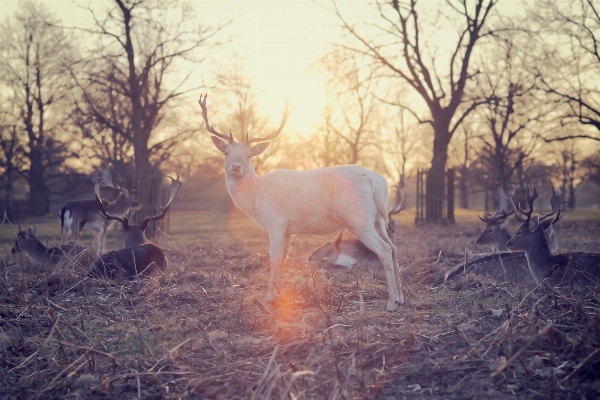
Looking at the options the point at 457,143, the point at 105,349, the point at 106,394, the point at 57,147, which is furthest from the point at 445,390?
the point at 457,143

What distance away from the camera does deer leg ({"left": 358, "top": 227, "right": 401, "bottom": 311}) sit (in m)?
6.02

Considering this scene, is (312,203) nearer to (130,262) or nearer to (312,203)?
(312,203)

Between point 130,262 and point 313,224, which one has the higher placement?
point 313,224

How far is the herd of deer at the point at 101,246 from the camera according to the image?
320 inches

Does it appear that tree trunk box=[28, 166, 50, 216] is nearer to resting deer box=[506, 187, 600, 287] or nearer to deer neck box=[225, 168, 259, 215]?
deer neck box=[225, 168, 259, 215]

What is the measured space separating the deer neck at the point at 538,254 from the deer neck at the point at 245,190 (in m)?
4.06

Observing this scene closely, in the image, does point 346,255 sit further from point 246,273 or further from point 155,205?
point 155,205

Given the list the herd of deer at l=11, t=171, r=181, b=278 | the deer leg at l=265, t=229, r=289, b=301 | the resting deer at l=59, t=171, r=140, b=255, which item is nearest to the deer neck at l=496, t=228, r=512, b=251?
the deer leg at l=265, t=229, r=289, b=301

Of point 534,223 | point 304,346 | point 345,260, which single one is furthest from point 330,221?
point 534,223

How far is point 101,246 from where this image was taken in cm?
1357

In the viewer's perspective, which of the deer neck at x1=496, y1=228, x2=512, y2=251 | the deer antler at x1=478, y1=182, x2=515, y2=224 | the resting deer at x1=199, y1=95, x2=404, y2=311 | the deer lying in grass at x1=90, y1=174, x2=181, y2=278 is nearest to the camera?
the resting deer at x1=199, y1=95, x2=404, y2=311

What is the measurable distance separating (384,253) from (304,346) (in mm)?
2137

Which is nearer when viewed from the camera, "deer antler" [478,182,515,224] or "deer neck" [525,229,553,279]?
"deer neck" [525,229,553,279]

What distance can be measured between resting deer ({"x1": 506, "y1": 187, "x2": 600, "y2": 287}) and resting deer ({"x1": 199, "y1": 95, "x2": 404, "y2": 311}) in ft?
6.44
